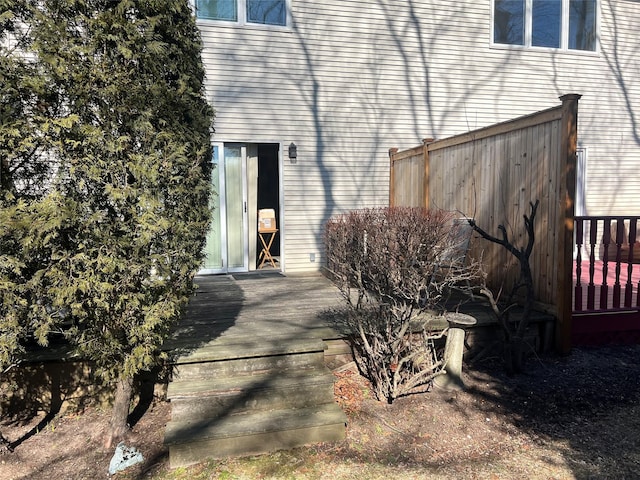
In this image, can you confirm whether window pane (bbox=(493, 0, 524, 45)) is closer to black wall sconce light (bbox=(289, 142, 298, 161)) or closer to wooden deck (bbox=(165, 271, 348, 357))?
black wall sconce light (bbox=(289, 142, 298, 161))

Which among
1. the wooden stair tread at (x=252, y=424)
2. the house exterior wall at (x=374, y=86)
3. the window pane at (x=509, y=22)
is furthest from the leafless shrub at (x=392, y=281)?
the window pane at (x=509, y=22)

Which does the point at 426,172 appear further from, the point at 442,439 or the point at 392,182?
the point at 442,439

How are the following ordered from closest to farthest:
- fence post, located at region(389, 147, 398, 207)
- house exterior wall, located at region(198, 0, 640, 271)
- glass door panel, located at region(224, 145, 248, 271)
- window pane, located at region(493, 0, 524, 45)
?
house exterior wall, located at region(198, 0, 640, 271) < glass door panel, located at region(224, 145, 248, 271) < fence post, located at region(389, 147, 398, 207) < window pane, located at region(493, 0, 524, 45)

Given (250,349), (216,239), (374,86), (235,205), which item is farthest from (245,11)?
(250,349)

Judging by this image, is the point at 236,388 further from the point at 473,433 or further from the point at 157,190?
the point at 473,433

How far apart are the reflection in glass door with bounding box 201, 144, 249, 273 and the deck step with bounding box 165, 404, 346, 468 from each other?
4.07 metres

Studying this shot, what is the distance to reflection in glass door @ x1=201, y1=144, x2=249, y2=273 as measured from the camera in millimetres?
6570

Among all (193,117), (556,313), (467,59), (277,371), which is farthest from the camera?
(467,59)

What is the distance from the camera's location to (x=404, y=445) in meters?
2.76

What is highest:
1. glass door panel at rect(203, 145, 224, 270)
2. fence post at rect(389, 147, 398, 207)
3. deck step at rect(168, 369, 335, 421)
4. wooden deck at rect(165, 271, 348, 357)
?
fence post at rect(389, 147, 398, 207)

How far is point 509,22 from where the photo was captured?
7457 millimetres

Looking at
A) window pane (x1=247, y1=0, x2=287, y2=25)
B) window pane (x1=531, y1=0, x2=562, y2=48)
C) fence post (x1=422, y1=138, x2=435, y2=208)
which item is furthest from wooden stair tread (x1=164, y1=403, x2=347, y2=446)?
window pane (x1=531, y1=0, x2=562, y2=48)

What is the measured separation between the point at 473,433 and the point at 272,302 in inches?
99.6

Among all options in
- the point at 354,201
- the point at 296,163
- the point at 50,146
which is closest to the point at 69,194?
the point at 50,146
